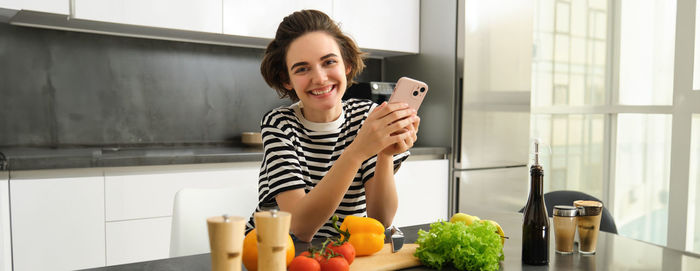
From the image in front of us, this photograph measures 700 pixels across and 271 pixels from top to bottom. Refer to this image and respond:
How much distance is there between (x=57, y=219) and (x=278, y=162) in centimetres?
110

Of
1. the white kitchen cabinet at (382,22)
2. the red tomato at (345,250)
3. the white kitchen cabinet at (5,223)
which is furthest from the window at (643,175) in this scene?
the white kitchen cabinet at (5,223)

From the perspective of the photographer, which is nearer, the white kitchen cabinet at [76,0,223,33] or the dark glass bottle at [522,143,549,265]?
the dark glass bottle at [522,143,549,265]

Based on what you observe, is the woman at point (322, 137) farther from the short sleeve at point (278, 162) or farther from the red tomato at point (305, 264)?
the red tomato at point (305, 264)

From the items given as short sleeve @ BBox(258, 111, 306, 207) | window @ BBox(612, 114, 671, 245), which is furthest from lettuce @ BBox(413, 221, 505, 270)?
window @ BBox(612, 114, 671, 245)

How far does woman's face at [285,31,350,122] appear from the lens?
1.30 m

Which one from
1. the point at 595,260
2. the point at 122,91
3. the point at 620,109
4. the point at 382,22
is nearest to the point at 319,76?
the point at 595,260

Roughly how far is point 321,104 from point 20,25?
175 centimetres

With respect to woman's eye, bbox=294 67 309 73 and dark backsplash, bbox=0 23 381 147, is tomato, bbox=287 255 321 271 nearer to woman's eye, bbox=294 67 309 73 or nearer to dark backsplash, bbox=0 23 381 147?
woman's eye, bbox=294 67 309 73

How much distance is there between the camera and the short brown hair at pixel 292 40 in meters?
1.37

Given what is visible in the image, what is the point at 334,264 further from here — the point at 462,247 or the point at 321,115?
the point at 321,115

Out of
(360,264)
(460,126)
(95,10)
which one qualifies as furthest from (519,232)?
(95,10)

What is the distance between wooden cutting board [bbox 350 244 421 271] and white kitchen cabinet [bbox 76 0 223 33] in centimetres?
174

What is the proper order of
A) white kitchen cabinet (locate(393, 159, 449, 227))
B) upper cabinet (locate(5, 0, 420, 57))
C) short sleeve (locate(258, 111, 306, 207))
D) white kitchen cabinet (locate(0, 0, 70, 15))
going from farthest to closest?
white kitchen cabinet (locate(393, 159, 449, 227)) → upper cabinet (locate(5, 0, 420, 57)) → white kitchen cabinet (locate(0, 0, 70, 15)) → short sleeve (locate(258, 111, 306, 207))

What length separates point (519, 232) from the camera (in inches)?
48.1
